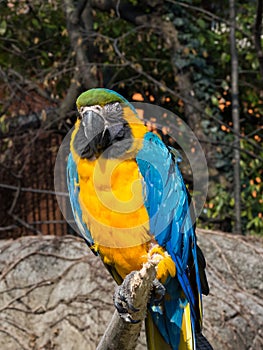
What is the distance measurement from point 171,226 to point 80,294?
4.64 ft

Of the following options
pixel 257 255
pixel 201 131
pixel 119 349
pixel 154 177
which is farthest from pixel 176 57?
pixel 119 349

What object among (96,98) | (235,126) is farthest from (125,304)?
(235,126)

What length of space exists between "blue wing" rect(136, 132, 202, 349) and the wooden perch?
0.80 ft

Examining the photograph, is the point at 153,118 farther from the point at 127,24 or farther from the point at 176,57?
the point at 127,24

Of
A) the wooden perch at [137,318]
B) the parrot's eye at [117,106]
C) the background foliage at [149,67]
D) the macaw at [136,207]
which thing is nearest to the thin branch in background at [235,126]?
the background foliage at [149,67]

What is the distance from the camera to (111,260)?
1848mm

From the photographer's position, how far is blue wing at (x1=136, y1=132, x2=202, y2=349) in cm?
178

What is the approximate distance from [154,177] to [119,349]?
48 centimetres

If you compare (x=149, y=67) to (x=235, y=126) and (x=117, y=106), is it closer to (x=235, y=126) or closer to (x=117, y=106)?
(x=235, y=126)

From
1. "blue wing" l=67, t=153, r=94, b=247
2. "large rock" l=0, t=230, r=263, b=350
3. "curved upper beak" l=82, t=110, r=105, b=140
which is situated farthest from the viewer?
"large rock" l=0, t=230, r=263, b=350

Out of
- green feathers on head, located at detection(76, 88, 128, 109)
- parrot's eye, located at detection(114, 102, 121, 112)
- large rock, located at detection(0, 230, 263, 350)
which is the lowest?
large rock, located at detection(0, 230, 263, 350)

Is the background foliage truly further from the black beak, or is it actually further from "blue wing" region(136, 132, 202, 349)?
the black beak

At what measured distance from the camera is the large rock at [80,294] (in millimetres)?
2979

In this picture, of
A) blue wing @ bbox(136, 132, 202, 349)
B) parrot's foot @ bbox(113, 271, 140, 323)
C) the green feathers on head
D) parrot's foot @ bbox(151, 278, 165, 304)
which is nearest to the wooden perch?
parrot's foot @ bbox(113, 271, 140, 323)
